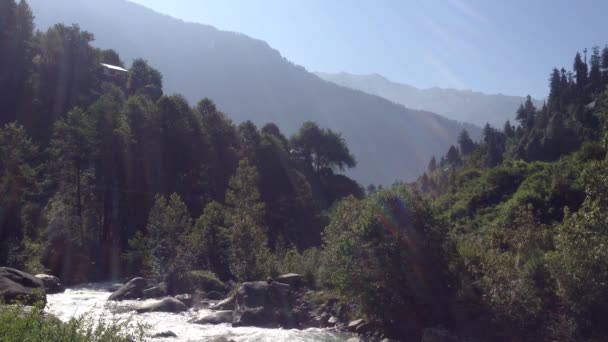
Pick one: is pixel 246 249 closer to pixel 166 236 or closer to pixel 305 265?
pixel 305 265

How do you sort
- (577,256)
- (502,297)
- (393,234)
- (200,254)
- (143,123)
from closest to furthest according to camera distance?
(577,256)
(502,297)
(393,234)
(200,254)
(143,123)

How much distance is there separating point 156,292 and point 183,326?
7720mm

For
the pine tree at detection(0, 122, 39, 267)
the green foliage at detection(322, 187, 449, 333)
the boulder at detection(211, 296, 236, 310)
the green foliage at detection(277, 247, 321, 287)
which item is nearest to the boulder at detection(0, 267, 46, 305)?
the boulder at detection(211, 296, 236, 310)

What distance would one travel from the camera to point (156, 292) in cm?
3123

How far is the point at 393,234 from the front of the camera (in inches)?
951

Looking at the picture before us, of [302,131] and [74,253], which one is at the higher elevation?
[302,131]

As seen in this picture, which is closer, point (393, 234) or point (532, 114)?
point (393, 234)

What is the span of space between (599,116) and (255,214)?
4481 centimetres

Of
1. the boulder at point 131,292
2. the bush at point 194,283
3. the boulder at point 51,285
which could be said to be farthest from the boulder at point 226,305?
the boulder at point 51,285

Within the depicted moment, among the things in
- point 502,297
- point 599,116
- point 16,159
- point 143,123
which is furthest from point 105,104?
point 599,116

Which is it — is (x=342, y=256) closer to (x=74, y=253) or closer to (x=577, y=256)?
(x=577, y=256)

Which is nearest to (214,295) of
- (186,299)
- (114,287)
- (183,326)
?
(186,299)

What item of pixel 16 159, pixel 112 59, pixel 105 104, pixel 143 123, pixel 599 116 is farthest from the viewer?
pixel 112 59

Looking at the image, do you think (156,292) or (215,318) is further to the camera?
(156,292)
